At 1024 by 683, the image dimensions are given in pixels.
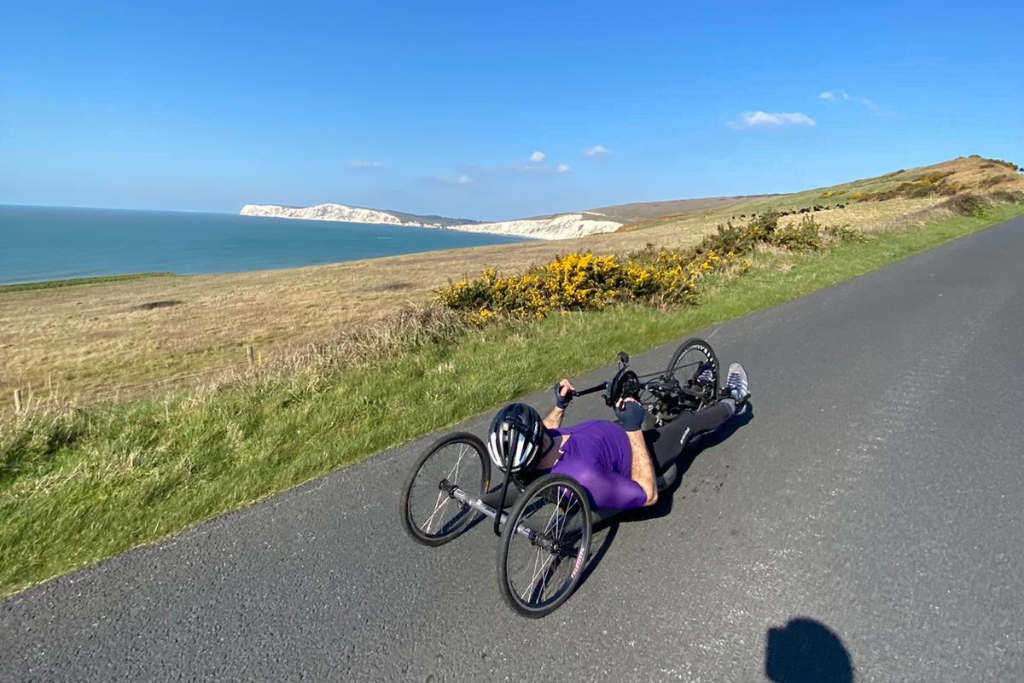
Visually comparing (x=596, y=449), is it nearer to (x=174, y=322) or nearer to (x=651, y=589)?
(x=651, y=589)

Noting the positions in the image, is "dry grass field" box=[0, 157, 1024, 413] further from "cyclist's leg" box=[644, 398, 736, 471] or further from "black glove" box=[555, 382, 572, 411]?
"cyclist's leg" box=[644, 398, 736, 471]

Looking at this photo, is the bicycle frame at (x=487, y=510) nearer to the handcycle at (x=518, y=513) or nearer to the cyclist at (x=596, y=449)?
the handcycle at (x=518, y=513)

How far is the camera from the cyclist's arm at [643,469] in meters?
3.46

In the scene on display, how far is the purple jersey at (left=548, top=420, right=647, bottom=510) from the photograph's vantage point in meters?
3.17

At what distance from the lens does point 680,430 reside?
4141 mm

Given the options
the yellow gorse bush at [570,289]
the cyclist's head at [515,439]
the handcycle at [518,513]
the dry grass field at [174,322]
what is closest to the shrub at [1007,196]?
the dry grass field at [174,322]

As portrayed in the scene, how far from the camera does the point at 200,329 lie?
21.5 m

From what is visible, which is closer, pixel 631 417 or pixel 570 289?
pixel 631 417

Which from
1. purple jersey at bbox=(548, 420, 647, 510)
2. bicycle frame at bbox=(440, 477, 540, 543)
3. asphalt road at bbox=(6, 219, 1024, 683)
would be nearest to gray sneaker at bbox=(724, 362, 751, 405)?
asphalt road at bbox=(6, 219, 1024, 683)

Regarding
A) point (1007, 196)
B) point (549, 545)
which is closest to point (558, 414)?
point (549, 545)

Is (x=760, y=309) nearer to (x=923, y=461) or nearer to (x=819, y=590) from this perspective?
(x=923, y=461)

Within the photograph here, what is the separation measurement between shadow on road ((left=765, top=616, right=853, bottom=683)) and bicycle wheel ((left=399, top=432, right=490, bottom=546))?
1872mm

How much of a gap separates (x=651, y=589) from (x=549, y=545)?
608mm

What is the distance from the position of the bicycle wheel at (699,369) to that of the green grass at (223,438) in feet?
5.32
